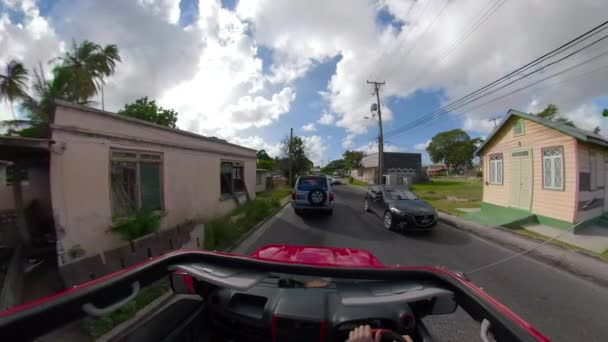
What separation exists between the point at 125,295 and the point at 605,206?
46.7ft

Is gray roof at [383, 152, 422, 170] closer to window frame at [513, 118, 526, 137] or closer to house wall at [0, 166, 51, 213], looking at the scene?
window frame at [513, 118, 526, 137]

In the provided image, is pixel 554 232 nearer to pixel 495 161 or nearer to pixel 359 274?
pixel 495 161

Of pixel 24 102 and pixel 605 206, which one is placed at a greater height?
pixel 24 102

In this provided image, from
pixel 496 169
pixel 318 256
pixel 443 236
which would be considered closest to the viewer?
pixel 318 256

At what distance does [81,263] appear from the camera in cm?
456

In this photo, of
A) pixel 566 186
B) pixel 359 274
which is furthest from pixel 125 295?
pixel 566 186

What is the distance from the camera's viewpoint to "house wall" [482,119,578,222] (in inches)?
276

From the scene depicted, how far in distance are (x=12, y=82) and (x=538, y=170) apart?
77.6 feet

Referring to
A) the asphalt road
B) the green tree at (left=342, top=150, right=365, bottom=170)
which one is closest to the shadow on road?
the asphalt road

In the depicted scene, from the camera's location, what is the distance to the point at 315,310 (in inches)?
55.4

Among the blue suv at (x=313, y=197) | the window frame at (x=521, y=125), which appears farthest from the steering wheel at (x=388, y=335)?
the window frame at (x=521, y=125)

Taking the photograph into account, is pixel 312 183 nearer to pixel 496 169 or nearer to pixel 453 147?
pixel 496 169

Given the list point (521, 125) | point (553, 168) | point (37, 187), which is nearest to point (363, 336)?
point (553, 168)

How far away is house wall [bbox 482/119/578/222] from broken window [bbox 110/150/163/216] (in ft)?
42.3
